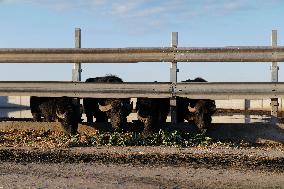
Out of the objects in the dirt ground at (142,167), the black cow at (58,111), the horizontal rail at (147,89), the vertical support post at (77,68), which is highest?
the vertical support post at (77,68)

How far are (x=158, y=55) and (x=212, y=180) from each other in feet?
20.1

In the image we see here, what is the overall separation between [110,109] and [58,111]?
4.64 feet

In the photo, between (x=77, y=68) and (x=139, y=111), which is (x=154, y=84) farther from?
(x=77, y=68)

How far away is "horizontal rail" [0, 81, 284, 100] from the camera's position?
1371 centimetres

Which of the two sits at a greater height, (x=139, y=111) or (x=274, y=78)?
(x=274, y=78)

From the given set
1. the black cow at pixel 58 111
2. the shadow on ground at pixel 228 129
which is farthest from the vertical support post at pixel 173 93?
the black cow at pixel 58 111

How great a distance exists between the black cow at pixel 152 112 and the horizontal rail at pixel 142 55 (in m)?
1.23

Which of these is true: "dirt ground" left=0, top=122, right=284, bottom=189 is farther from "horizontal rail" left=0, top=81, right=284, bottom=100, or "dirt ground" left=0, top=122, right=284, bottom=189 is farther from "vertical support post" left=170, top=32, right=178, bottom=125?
"vertical support post" left=170, top=32, right=178, bottom=125

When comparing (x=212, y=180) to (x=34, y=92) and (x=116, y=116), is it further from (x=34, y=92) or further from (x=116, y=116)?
(x=34, y=92)

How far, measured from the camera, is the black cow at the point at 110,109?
1444 cm

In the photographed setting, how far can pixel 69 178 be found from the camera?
28.2ft

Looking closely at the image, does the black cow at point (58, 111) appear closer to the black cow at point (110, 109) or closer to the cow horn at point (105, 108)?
the cow horn at point (105, 108)

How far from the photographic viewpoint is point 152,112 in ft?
48.0

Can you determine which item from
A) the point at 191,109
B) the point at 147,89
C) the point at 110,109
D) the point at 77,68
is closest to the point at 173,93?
the point at 147,89
